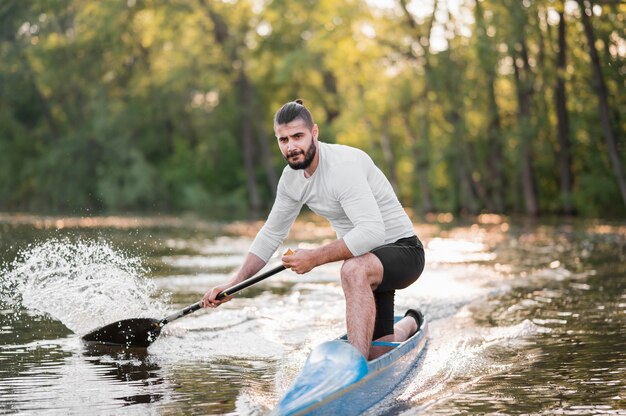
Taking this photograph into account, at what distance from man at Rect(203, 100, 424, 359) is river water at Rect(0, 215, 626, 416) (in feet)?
2.34

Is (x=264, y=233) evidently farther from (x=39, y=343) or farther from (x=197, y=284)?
(x=197, y=284)

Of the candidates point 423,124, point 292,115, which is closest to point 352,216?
point 292,115

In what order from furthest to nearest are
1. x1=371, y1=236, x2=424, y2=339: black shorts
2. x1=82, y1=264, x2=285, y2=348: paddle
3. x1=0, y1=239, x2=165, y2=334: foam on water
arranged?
x1=0, y1=239, x2=165, y2=334: foam on water < x1=82, y1=264, x2=285, y2=348: paddle < x1=371, y1=236, x2=424, y2=339: black shorts

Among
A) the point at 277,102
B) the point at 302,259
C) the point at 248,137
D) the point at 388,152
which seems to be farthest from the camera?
the point at 277,102

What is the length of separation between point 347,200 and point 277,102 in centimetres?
4687

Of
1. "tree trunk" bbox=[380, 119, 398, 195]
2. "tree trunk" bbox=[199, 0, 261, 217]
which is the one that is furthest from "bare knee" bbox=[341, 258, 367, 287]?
"tree trunk" bbox=[199, 0, 261, 217]

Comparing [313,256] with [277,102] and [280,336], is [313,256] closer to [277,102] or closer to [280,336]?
[280,336]

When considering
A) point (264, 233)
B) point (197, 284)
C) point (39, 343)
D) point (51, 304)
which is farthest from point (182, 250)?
point (264, 233)

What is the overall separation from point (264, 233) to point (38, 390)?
2.04 metres

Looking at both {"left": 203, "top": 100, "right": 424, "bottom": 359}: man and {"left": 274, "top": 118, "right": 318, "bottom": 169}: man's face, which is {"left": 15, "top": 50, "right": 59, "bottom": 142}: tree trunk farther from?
{"left": 274, "top": 118, "right": 318, "bottom": 169}: man's face

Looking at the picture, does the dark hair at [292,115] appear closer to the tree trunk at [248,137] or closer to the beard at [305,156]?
the beard at [305,156]

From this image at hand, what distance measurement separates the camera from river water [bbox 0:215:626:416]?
708 centimetres

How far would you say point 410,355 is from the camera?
8062mm

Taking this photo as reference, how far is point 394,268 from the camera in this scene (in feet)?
24.3
